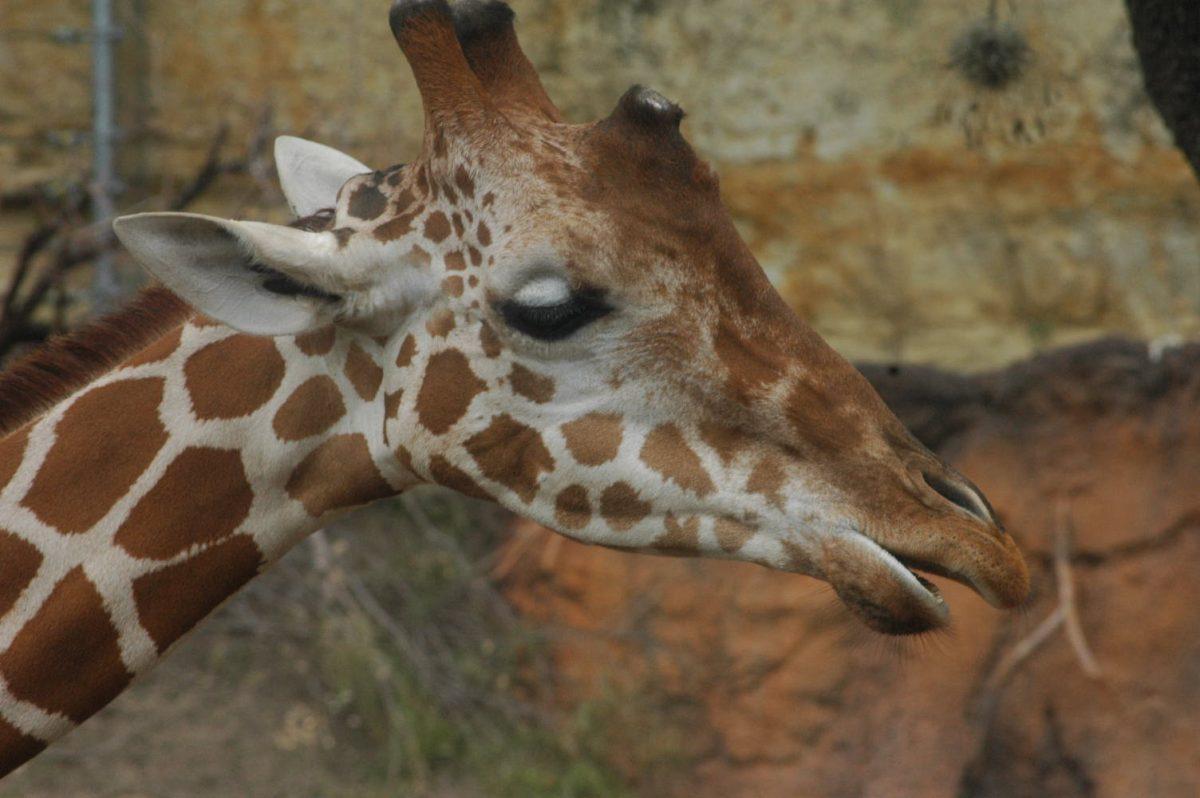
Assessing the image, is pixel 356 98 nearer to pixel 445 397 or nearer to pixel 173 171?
pixel 173 171

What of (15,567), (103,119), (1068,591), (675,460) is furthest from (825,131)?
(15,567)

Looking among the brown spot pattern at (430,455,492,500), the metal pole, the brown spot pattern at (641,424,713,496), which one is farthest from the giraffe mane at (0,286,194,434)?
the metal pole

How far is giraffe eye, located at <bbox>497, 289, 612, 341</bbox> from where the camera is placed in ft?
6.81

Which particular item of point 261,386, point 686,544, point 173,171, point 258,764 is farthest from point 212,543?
point 173,171

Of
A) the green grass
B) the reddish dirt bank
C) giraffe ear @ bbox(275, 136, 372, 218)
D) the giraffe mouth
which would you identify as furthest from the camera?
the green grass

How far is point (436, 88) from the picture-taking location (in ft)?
7.23

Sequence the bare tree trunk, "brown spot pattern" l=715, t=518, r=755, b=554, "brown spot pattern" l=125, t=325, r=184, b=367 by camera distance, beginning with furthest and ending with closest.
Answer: the bare tree trunk < "brown spot pattern" l=125, t=325, r=184, b=367 < "brown spot pattern" l=715, t=518, r=755, b=554

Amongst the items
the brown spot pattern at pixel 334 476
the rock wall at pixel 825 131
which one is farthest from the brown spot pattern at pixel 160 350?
the rock wall at pixel 825 131

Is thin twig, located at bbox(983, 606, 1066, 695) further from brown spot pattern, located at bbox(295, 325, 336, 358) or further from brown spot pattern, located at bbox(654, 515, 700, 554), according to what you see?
brown spot pattern, located at bbox(295, 325, 336, 358)

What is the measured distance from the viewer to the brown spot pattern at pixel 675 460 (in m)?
2.11

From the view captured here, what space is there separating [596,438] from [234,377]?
669mm

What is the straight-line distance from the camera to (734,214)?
19.5 ft

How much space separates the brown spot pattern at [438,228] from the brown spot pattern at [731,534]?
26.9 inches

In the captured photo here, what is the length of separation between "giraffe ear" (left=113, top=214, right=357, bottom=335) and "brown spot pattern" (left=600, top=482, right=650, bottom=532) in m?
0.56
